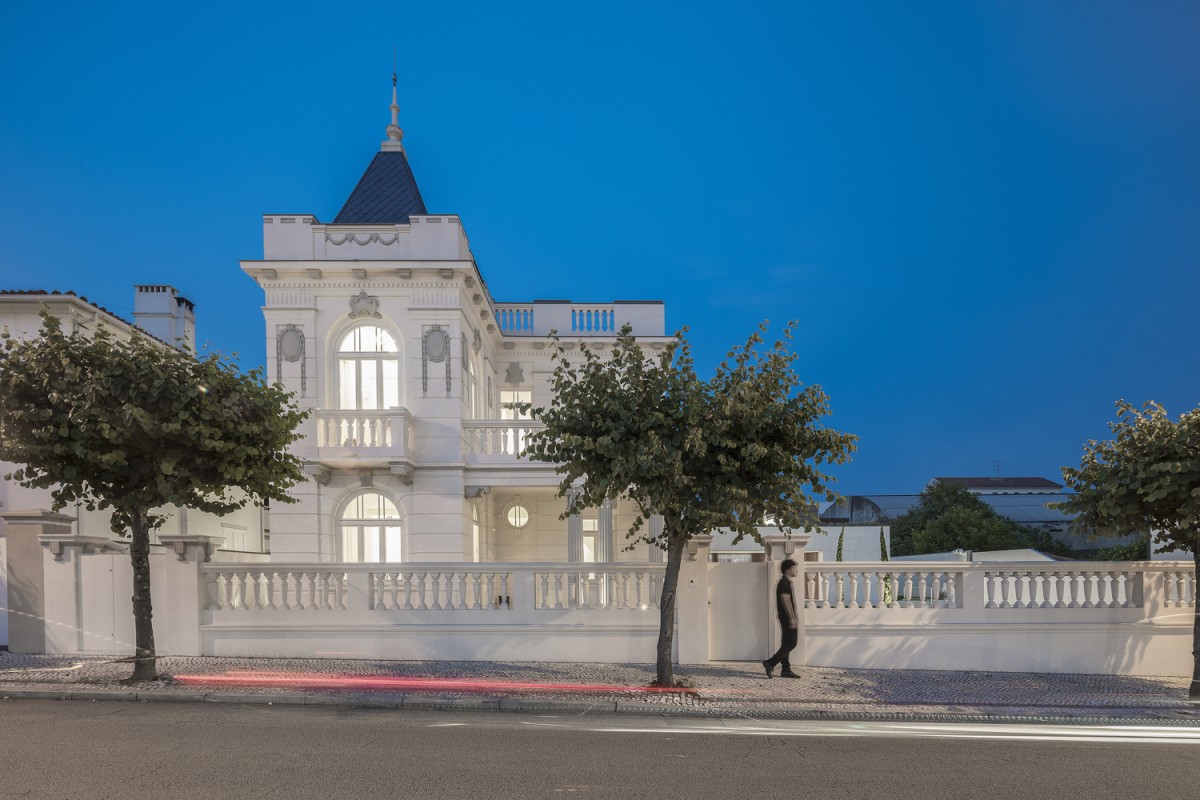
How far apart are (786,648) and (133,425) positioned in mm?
9199

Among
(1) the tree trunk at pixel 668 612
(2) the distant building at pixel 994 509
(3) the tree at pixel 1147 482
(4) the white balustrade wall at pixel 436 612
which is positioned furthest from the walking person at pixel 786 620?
(2) the distant building at pixel 994 509

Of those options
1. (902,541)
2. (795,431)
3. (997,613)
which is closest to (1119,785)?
(795,431)

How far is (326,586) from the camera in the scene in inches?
477

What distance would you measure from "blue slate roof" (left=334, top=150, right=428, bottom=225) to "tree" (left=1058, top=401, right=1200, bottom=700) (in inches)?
617

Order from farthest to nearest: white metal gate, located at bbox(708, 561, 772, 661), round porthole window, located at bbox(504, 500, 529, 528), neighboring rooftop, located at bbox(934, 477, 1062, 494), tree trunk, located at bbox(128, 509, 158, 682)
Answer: neighboring rooftop, located at bbox(934, 477, 1062, 494) → round porthole window, located at bbox(504, 500, 529, 528) → white metal gate, located at bbox(708, 561, 772, 661) → tree trunk, located at bbox(128, 509, 158, 682)

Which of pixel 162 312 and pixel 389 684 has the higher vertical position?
pixel 162 312

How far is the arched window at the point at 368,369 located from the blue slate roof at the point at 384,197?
330cm

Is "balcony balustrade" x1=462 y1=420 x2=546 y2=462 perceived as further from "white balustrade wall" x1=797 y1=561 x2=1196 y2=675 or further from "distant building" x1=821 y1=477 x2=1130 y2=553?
"distant building" x1=821 y1=477 x2=1130 y2=553

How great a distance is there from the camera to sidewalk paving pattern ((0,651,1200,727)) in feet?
29.5

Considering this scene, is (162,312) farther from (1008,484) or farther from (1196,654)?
(1008,484)

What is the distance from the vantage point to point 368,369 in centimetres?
1839

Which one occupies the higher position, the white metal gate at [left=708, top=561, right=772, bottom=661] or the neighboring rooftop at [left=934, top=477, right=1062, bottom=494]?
the white metal gate at [left=708, top=561, right=772, bottom=661]

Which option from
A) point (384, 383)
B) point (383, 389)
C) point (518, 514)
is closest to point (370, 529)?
point (383, 389)

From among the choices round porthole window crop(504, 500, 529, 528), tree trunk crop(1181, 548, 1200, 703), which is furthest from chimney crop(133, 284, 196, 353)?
tree trunk crop(1181, 548, 1200, 703)
